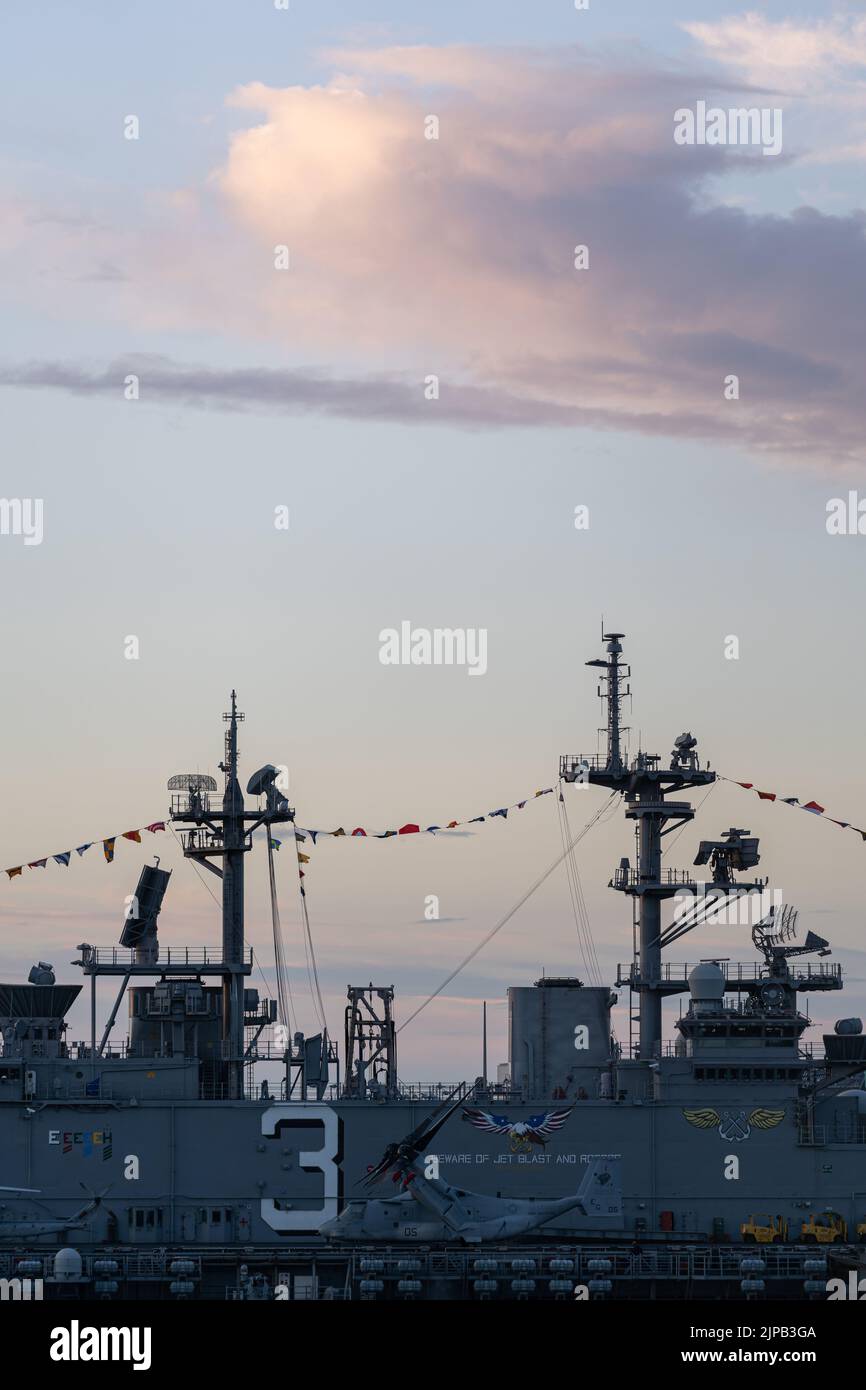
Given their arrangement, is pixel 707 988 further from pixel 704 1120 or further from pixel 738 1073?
pixel 704 1120

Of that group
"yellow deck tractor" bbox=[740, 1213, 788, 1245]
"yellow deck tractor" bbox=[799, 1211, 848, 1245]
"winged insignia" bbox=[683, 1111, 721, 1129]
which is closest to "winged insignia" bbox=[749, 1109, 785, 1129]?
"winged insignia" bbox=[683, 1111, 721, 1129]

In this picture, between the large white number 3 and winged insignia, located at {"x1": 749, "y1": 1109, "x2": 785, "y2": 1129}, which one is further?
winged insignia, located at {"x1": 749, "y1": 1109, "x2": 785, "y2": 1129}

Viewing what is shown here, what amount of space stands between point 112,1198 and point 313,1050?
6.97 meters

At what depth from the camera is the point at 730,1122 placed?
70.2 meters

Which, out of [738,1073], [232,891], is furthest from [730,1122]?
[232,891]

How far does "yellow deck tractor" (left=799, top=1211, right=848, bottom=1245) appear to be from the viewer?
2707 inches

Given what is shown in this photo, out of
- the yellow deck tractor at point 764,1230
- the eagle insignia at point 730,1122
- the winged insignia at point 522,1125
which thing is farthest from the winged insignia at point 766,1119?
the winged insignia at point 522,1125

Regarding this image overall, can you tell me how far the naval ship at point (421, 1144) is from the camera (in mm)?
66062

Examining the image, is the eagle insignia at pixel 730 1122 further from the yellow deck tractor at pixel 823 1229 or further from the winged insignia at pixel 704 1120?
the yellow deck tractor at pixel 823 1229

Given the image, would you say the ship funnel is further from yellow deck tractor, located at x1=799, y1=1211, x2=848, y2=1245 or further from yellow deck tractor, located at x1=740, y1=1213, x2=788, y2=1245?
yellow deck tractor, located at x1=799, y1=1211, x2=848, y2=1245

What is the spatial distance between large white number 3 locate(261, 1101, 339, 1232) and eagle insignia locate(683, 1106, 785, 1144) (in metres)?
9.98
